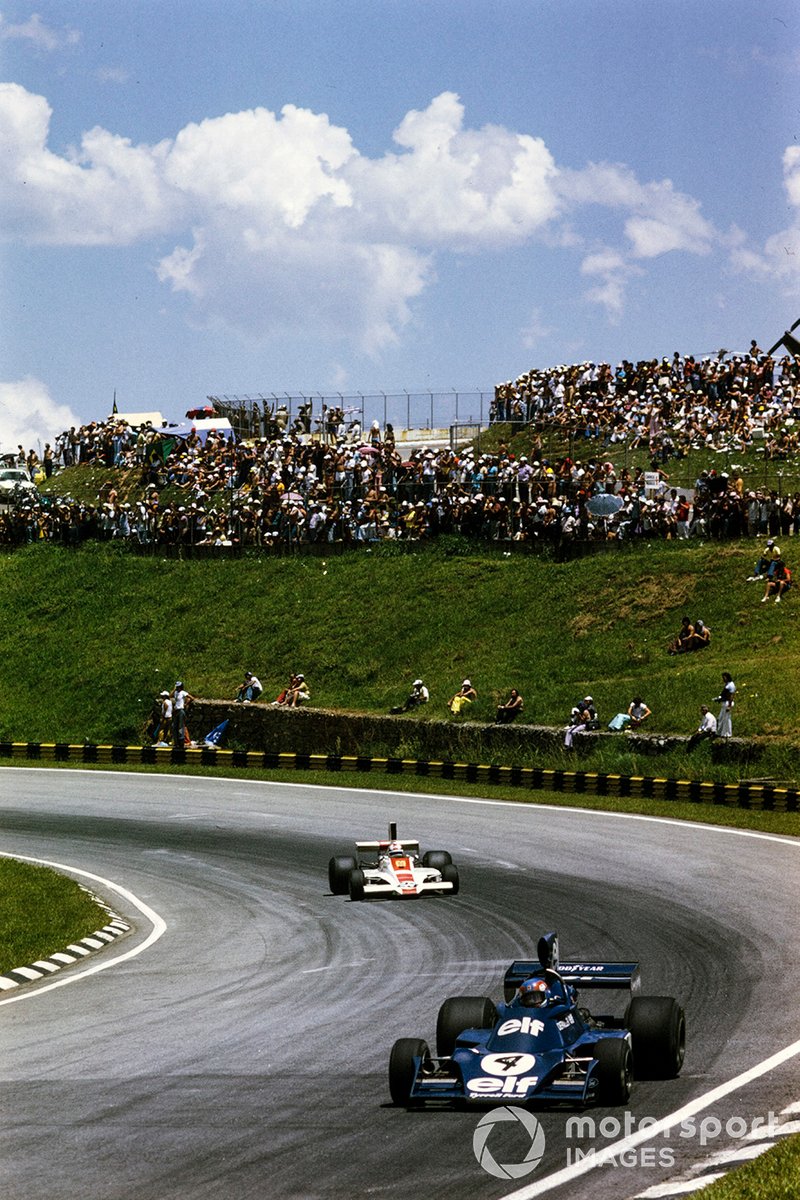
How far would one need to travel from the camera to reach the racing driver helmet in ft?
45.7

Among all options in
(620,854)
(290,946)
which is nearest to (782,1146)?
(290,946)

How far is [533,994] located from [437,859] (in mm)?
11424

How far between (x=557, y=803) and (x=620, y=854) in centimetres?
777

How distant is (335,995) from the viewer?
59.1 ft

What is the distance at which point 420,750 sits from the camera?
1726 inches

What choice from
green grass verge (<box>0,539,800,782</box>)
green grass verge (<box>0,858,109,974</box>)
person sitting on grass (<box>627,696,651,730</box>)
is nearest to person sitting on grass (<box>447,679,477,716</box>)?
green grass verge (<box>0,539,800,782</box>)

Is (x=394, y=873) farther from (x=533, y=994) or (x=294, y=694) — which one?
(x=294, y=694)

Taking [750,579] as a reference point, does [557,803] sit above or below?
below

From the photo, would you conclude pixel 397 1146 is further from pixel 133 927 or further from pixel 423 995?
pixel 133 927

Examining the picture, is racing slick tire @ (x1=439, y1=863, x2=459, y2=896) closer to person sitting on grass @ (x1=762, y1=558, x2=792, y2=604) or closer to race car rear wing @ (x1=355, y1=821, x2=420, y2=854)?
race car rear wing @ (x1=355, y1=821, x2=420, y2=854)

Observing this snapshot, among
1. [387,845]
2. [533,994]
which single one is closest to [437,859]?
[387,845]

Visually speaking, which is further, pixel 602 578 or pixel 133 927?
pixel 602 578

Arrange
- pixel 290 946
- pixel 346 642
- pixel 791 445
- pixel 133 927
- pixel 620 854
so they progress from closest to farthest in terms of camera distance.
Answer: pixel 290 946 < pixel 133 927 < pixel 620 854 < pixel 791 445 < pixel 346 642

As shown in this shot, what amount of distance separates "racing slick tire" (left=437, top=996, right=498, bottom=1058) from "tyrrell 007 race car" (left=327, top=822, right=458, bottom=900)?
10135 mm
